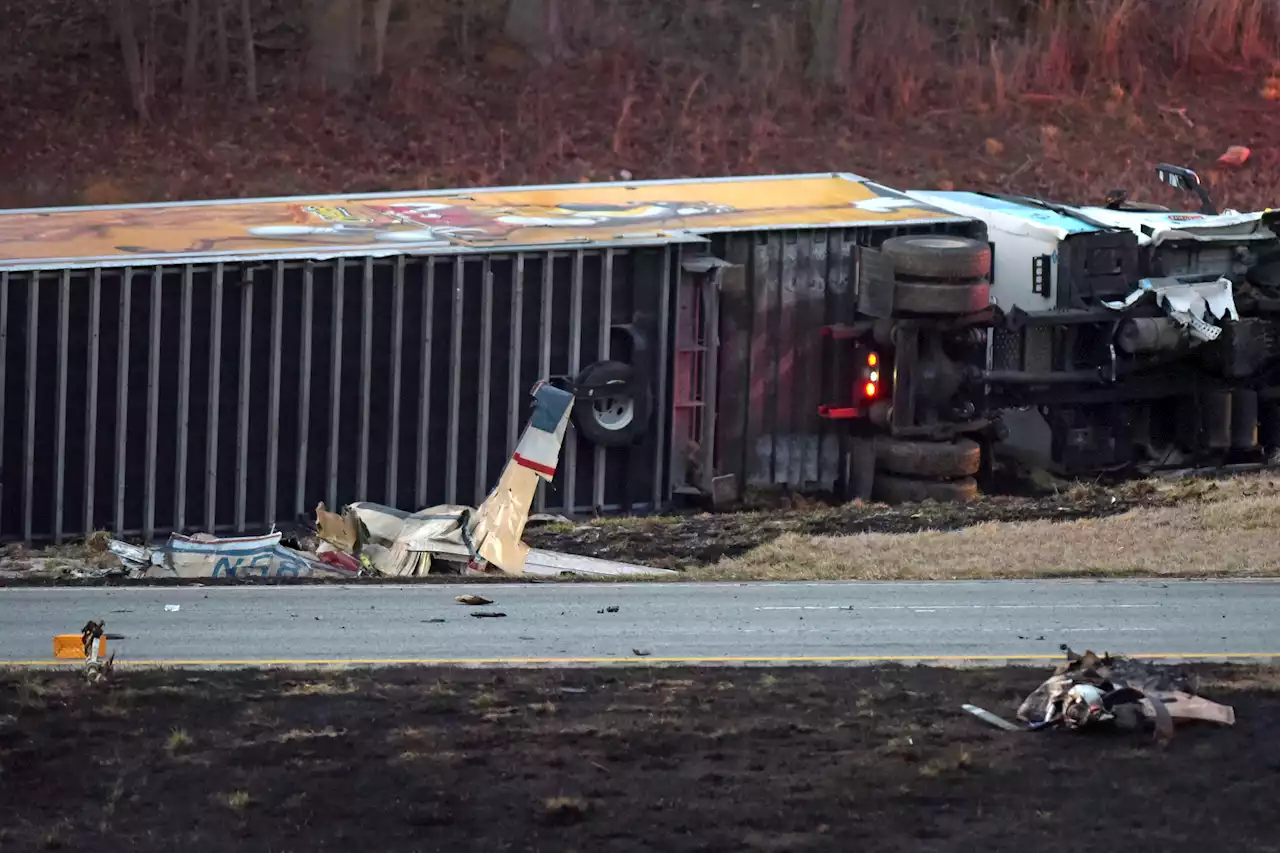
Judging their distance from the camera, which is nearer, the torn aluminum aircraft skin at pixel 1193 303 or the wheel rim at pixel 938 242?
the wheel rim at pixel 938 242

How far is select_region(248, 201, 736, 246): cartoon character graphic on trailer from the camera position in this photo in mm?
21188

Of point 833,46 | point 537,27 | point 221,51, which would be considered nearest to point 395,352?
point 221,51

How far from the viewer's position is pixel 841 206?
23938 millimetres

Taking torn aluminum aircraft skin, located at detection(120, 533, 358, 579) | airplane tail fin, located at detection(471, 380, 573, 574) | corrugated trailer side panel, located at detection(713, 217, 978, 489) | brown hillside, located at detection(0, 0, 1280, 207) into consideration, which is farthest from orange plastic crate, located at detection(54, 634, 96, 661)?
brown hillside, located at detection(0, 0, 1280, 207)

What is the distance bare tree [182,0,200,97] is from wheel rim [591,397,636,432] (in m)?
17.1

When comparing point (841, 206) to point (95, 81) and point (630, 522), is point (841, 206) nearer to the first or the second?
point (630, 522)

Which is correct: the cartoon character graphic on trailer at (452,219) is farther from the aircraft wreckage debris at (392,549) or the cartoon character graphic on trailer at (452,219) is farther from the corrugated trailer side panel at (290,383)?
the aircraft wreckage debris at (392,549)

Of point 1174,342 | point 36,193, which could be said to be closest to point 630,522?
point 1174,342

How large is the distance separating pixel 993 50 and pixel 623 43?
22.5 feet

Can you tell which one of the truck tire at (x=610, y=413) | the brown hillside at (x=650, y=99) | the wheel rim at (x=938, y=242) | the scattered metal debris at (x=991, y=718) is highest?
the brown hillside at (x=650, y=99)

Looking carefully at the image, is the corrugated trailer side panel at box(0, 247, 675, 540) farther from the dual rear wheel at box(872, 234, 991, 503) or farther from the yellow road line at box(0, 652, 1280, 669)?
the yellow road line at box(0, 652, 1280, 669)

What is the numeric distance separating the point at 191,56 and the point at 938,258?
1860cm

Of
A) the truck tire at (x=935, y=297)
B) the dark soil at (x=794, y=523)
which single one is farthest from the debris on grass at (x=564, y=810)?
the truck tire at (x=935, y=297)

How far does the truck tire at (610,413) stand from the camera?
20734 mm
